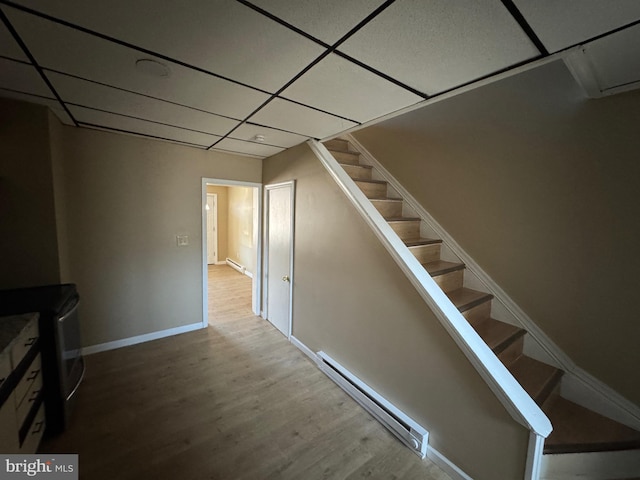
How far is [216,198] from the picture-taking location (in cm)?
695

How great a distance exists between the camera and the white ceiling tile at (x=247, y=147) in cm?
280

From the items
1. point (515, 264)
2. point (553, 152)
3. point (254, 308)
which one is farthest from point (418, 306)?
point (254, 308)

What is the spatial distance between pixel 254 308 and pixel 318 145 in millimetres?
2643

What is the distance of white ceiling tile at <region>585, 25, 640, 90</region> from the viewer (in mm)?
976

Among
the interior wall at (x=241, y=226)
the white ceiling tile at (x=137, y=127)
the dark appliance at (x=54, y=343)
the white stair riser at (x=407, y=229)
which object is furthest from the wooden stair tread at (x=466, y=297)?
the interior wall at (x=241, y=226)

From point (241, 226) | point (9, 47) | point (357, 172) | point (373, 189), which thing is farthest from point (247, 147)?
point (241, 226)

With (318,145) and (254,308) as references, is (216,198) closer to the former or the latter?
(254,308)

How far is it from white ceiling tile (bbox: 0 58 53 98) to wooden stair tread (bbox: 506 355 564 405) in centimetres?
355

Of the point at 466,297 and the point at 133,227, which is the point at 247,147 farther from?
the point at 466,297

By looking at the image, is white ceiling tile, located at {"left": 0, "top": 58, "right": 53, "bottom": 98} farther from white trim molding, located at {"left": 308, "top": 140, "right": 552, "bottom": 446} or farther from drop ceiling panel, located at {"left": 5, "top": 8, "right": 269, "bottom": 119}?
Answer: white trim molding, located at {"left": 308, "top": 140, "right": 552, "bottom": 446}

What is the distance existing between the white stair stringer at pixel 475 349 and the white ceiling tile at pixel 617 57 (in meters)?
1.27

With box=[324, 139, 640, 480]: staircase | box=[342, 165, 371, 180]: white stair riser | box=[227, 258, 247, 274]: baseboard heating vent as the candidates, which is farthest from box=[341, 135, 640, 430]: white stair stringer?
box=[227, 258, 247, 274]: baseboard heating vent

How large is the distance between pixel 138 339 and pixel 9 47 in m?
2.80

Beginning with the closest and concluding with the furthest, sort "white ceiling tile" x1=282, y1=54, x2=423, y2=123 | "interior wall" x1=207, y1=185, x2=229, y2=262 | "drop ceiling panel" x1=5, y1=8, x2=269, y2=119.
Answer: "drop ceiling panel" x1=5, y1=8, x2=269, y2=119, "white ceiling tile" x1=282, y1=54, x2=423, y2=123, "interior wall" x1=207, y1=185, x2=229, y2=262
